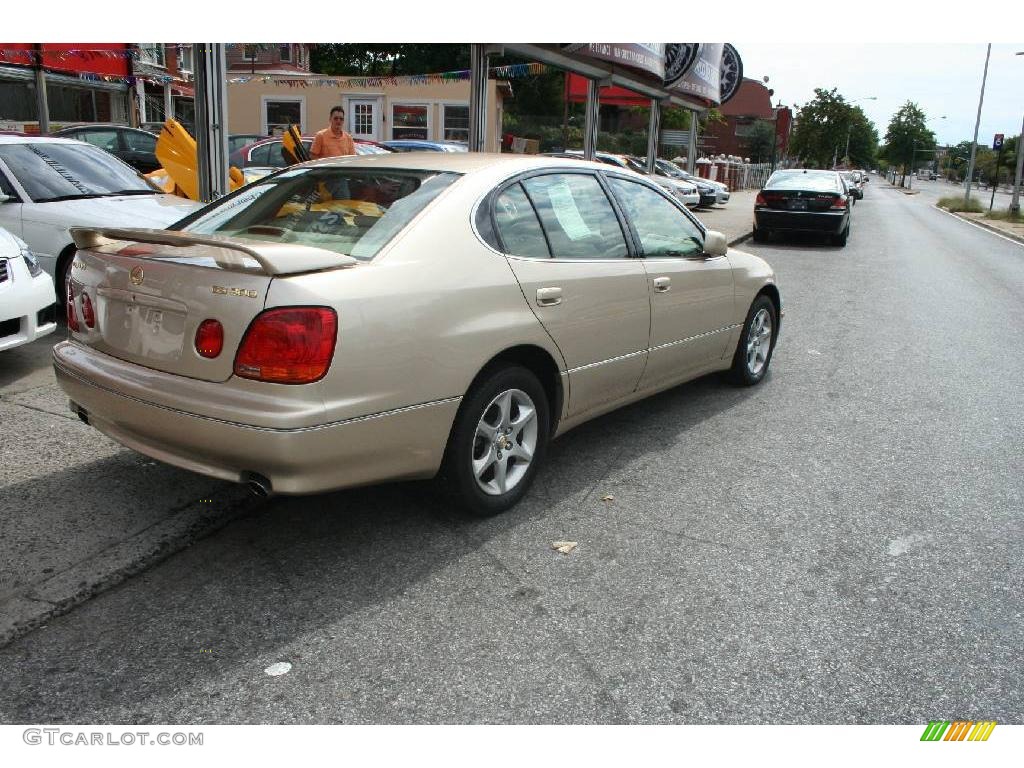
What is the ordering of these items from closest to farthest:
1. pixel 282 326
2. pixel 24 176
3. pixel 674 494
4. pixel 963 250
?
pixel 282 326
pixel 674 494
pixel 24 176
pixel 963 250

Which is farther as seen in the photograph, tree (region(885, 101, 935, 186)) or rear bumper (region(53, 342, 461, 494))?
tree (region(885, 101, 935, 186))


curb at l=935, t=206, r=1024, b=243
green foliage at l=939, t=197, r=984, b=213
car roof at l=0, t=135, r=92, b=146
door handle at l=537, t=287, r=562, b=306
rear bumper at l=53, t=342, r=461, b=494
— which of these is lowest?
curb at l=935, t=206, r=1024, b=243

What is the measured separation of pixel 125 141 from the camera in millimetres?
16797

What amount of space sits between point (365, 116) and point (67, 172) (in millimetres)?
25340

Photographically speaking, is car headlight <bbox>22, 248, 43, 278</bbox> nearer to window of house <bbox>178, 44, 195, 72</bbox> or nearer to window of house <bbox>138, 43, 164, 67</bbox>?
window of house <bbox>138, 43, 164, 67</bbox>

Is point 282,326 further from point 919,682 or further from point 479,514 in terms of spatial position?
point 919,682

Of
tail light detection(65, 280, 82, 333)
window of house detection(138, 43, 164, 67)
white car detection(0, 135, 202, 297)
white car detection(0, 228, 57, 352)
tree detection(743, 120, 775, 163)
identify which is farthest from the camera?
tree detection(743, 120, 775, 163)

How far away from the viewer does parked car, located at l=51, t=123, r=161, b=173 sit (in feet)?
52.9

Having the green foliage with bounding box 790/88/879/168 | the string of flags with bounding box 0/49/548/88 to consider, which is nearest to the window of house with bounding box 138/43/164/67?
the string of flags with bounding box 0/49/548/88

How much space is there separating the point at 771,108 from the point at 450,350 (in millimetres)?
82957

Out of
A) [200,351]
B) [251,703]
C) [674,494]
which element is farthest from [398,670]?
[674,494]

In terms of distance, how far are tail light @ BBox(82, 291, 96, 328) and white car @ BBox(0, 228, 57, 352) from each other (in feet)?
7.11

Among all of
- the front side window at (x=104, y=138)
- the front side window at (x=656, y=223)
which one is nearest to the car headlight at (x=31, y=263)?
the front side window at (x=656, y=223)

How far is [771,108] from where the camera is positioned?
79375 mm
